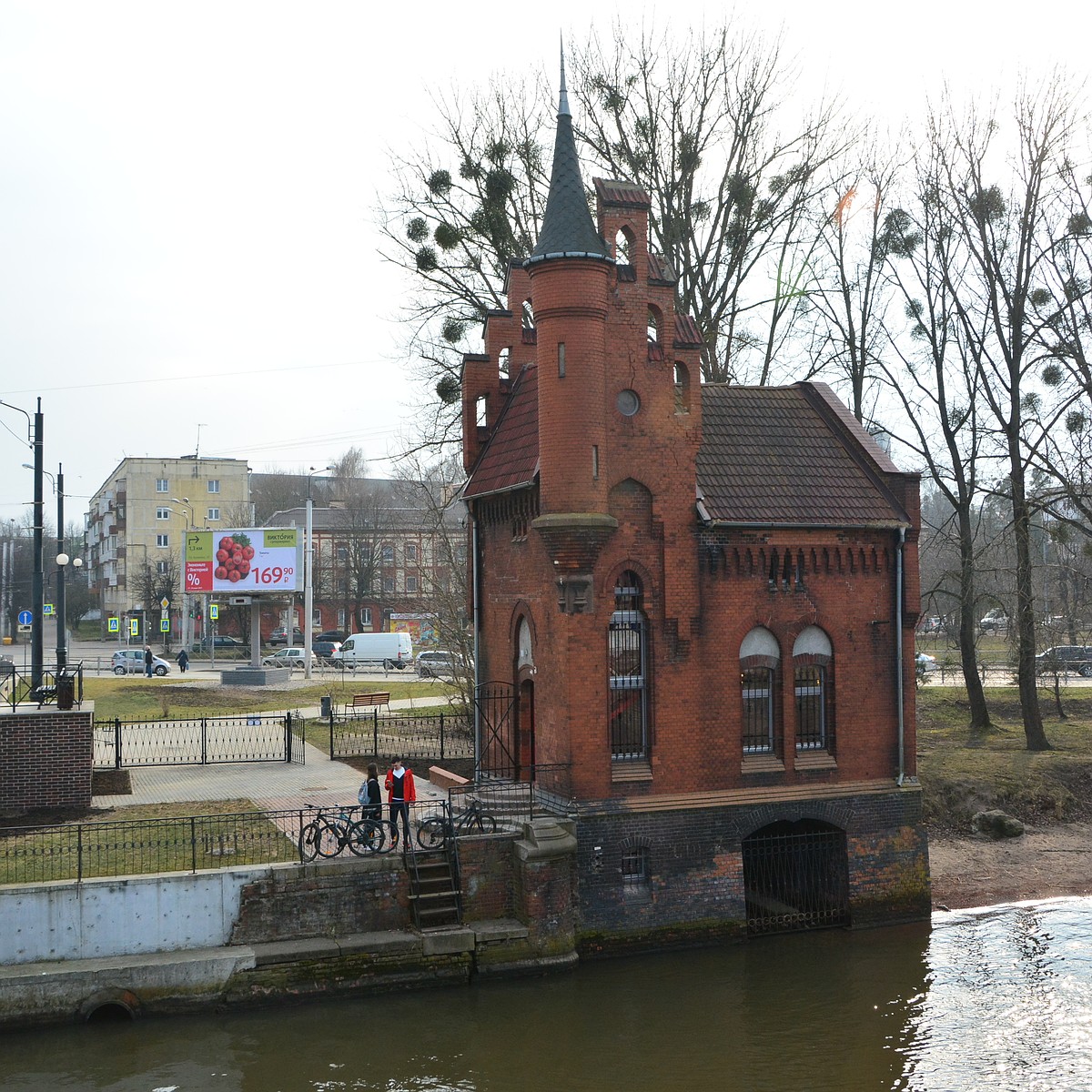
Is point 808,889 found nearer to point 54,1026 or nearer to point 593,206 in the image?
point 54,1026

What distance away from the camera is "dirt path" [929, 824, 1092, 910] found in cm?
2081

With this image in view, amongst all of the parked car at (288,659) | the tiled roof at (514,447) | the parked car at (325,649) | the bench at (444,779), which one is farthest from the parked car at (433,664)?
the tiled roof at (514,447)

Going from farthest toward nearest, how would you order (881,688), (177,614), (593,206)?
(177,614)
(593,206)
(881,688)

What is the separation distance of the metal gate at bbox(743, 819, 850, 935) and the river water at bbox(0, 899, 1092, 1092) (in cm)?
148

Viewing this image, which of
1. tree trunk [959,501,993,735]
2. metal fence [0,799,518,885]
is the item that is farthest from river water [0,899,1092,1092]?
tree trunk [959,501,993,735]

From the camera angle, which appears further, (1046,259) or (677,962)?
(1046,259)

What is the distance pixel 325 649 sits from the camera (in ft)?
225

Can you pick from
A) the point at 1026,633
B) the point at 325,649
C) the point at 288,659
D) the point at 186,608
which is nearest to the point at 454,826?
the point at 1026,633

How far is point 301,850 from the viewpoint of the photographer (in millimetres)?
16047

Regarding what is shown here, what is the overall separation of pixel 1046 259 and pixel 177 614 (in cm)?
6605

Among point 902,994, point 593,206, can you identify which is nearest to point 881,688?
point 902,994

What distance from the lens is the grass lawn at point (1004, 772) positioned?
25594 mm

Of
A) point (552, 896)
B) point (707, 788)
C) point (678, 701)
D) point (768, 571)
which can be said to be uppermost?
point (768, 571)

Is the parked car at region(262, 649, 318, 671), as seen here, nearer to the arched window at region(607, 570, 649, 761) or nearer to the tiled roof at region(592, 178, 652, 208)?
the arched window at region(607, 570, 649, 761)
